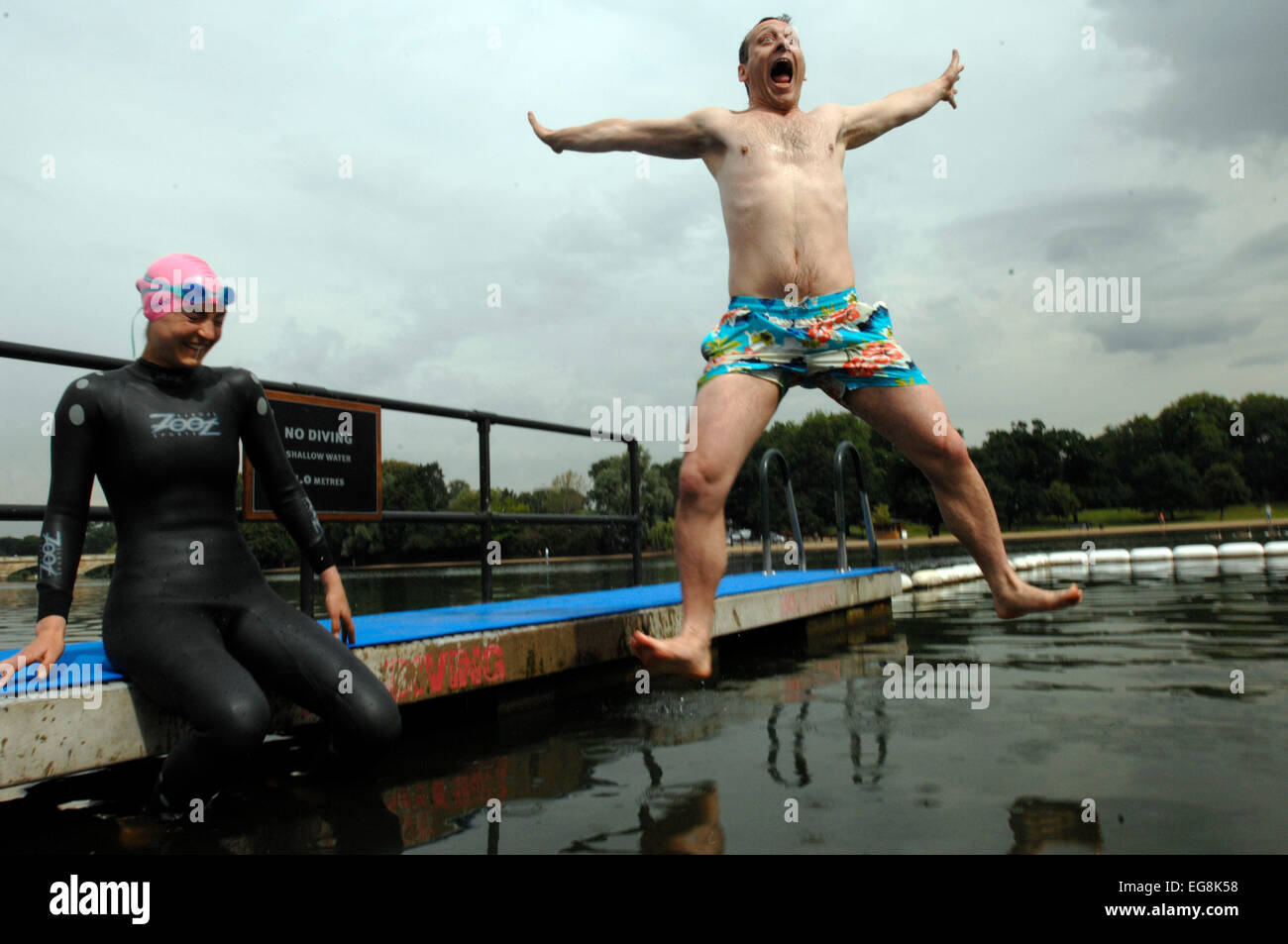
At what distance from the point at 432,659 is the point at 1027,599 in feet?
6.51

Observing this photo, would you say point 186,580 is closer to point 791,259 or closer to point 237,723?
point 237,723

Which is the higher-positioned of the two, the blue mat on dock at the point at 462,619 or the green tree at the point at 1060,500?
the green tree at the point at 1060,500

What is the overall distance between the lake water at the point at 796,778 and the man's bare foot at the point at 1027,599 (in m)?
0.37

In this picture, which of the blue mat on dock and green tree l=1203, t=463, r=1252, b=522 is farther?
green tree l=1203, t=463, r=1252, b=522

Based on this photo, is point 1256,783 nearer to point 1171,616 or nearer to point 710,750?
point 710,750

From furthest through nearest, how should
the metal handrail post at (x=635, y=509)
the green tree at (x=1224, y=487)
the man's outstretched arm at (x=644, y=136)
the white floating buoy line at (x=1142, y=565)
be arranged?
the green tree at (x=1224, y=487), the white floating buoy line at (x=1142, y=565), the metal handrail post at (x=635, y=509), the man's outstretched arm at (x=644, y=136)

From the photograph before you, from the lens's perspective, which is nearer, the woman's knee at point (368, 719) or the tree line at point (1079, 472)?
the woman's knee at point (368, 719)

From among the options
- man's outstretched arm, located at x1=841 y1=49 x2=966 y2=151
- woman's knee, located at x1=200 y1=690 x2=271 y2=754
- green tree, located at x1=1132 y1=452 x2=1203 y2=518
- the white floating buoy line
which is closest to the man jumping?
man's outstretched arm, located at x1=841 y1=49 x2=966 y2=151

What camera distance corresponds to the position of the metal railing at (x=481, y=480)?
277cm

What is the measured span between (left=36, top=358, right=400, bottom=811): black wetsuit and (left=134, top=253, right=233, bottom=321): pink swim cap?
167mm

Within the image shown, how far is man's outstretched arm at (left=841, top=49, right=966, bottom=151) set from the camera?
3379 millimetres
